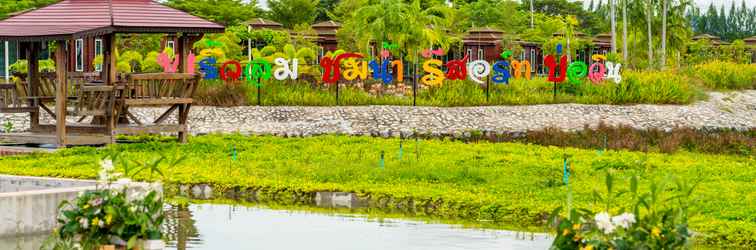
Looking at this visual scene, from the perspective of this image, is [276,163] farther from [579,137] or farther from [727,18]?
[727,18]

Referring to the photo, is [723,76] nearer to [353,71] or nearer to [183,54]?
[353,71]

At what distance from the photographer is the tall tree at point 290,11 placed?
76625 millimetres

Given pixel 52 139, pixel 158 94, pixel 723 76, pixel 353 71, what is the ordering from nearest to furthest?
pixel 52 139, pixel 158 94, pixel 353 71, pixel 723 76

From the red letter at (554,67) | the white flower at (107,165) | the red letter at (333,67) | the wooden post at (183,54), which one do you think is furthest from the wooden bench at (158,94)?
the red letter at (554,67)

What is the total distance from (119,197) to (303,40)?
1637 inches

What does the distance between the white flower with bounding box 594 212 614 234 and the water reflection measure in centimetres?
549

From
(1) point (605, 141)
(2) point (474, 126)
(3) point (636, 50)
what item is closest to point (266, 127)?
(2) point (474, 126)

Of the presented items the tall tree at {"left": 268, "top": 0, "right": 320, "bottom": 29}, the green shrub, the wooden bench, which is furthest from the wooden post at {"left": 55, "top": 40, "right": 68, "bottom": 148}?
the tall tree at {"left": 268, "top": 0, "right": 320, "bottom": 29}

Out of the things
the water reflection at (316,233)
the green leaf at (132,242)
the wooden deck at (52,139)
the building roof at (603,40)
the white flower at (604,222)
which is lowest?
the water reflection at (316,233)

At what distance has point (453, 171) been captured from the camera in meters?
22.2

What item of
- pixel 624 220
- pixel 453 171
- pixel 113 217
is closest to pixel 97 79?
pixel 453 171

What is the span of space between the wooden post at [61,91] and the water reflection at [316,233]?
8399 millimetres

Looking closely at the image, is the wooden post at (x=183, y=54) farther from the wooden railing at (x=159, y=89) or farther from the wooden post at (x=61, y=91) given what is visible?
the wooden post at (x=61, y=91)

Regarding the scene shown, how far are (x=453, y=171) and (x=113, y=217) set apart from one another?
11101 mm
